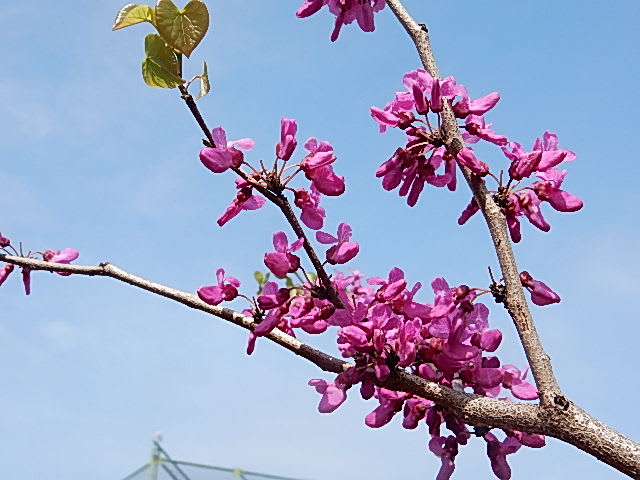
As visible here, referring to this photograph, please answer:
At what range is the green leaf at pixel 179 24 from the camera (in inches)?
55.4

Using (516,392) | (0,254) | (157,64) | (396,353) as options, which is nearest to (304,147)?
(157,64)

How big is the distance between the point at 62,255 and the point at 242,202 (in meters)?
0.86

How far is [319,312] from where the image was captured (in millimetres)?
1517

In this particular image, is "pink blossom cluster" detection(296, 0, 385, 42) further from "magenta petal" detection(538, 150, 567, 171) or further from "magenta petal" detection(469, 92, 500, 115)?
"magenta petal" detection(538, 150, 567, 171)

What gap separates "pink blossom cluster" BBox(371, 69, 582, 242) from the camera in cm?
154

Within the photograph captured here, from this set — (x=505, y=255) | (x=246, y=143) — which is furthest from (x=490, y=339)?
(x=246, y=143)

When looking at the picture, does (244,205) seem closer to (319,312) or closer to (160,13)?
(319,312)

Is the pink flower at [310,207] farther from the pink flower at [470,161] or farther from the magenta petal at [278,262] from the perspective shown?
the pink flower at [470,161]

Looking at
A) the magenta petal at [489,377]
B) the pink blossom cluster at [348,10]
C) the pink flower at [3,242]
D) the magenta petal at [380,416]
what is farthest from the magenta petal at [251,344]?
the pink flower at [3,242]

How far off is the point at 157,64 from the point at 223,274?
1.51 ft

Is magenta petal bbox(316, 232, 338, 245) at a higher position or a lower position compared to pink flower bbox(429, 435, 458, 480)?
higher

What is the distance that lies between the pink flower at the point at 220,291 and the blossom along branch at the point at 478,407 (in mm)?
30

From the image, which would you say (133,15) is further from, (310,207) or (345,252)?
(345,252)

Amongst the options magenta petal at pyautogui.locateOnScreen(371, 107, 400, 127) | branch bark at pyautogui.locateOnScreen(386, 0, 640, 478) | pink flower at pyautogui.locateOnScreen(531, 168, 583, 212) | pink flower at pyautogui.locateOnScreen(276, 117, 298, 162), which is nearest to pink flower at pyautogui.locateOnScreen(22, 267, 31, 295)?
pink flower at pyautogui.locateOnScreen(276, 117, 298, 162)
